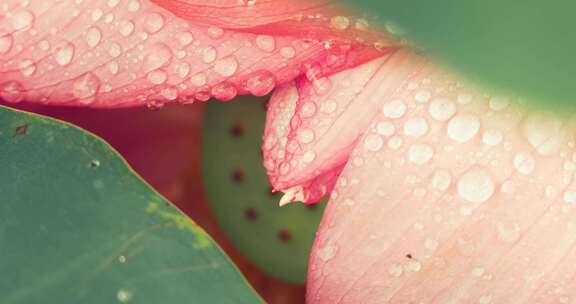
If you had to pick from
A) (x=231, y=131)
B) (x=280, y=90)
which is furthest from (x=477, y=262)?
(x=231, y=131)

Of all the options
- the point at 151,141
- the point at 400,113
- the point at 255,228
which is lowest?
the point at 151,141

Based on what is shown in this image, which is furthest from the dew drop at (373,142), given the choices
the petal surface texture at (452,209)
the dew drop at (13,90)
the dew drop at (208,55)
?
the dew drop at (13,90)

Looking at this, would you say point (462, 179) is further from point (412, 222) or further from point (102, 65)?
point (102, 65)

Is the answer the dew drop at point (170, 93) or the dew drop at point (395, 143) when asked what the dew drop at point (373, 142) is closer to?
the dew drop at point (395, 143)

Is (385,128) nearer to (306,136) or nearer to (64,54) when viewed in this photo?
(306,136)

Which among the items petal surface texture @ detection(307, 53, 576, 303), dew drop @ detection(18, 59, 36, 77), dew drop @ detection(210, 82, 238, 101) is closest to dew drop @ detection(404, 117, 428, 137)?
petal surface texture @ detection(307, 53, 576, 303)

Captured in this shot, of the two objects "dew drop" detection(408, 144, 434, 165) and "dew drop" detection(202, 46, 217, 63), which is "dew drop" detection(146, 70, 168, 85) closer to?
"dew drop" detection(202, 46, 217, 63)
